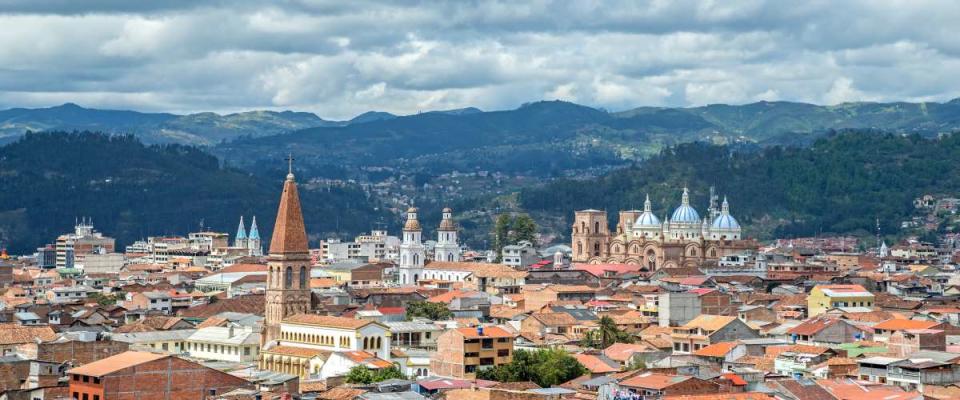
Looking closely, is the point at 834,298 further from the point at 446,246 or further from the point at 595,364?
the point at 446,246

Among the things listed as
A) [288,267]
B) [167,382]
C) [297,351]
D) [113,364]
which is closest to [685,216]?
[288,267]

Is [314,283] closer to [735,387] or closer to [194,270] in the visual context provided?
[194,270]

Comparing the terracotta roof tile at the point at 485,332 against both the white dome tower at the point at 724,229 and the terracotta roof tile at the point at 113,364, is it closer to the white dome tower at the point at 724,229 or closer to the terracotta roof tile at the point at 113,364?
the terracotta roof tile at the point at 113,364

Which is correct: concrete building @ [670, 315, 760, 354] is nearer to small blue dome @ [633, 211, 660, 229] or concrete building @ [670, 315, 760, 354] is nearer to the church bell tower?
the church bell tower

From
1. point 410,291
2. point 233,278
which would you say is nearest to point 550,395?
point 410,291

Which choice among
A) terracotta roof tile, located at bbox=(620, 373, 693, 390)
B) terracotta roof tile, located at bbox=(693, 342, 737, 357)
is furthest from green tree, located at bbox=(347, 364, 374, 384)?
terracotta roof tile, located at bbox=(693, 342, 737, 357)

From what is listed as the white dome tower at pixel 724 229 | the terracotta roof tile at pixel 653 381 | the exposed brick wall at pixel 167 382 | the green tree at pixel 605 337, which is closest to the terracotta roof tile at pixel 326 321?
the exposed brick wall at pixel 167 382
